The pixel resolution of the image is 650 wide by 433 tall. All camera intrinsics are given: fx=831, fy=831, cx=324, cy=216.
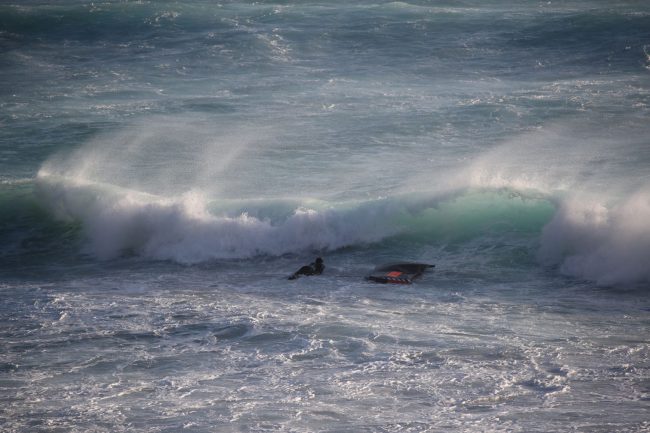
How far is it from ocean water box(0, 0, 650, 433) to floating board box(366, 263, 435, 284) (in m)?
0.29

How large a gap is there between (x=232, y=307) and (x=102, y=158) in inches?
440

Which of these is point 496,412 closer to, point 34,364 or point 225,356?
point 225,356

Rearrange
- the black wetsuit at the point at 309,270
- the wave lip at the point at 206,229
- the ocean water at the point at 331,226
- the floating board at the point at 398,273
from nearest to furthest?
1. the ocean water at the point at 331,226
2. the floating board at the point at 398,273
3. the black wetsuit at the point at 309,270
4. the wave lip at the point at 206,229

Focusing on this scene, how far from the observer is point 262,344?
12.1m

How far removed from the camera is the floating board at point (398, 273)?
49.6 ft

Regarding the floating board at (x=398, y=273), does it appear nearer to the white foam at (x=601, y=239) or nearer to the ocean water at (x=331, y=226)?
the ocean water at (x=331, y=226)

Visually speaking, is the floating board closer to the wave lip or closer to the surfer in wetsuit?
the surfer in wetsuit

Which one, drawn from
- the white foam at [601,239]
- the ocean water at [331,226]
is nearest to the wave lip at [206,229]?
the ocean water at [331,226]

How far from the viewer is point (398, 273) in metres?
15.4

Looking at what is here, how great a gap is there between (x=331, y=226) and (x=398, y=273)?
302cm

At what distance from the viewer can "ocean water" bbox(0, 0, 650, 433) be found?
10.4 meters

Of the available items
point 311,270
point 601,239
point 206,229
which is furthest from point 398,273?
point 206,229

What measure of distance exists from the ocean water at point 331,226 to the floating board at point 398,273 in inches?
11.4

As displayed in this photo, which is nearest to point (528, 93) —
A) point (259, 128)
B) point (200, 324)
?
point (259, 128)
